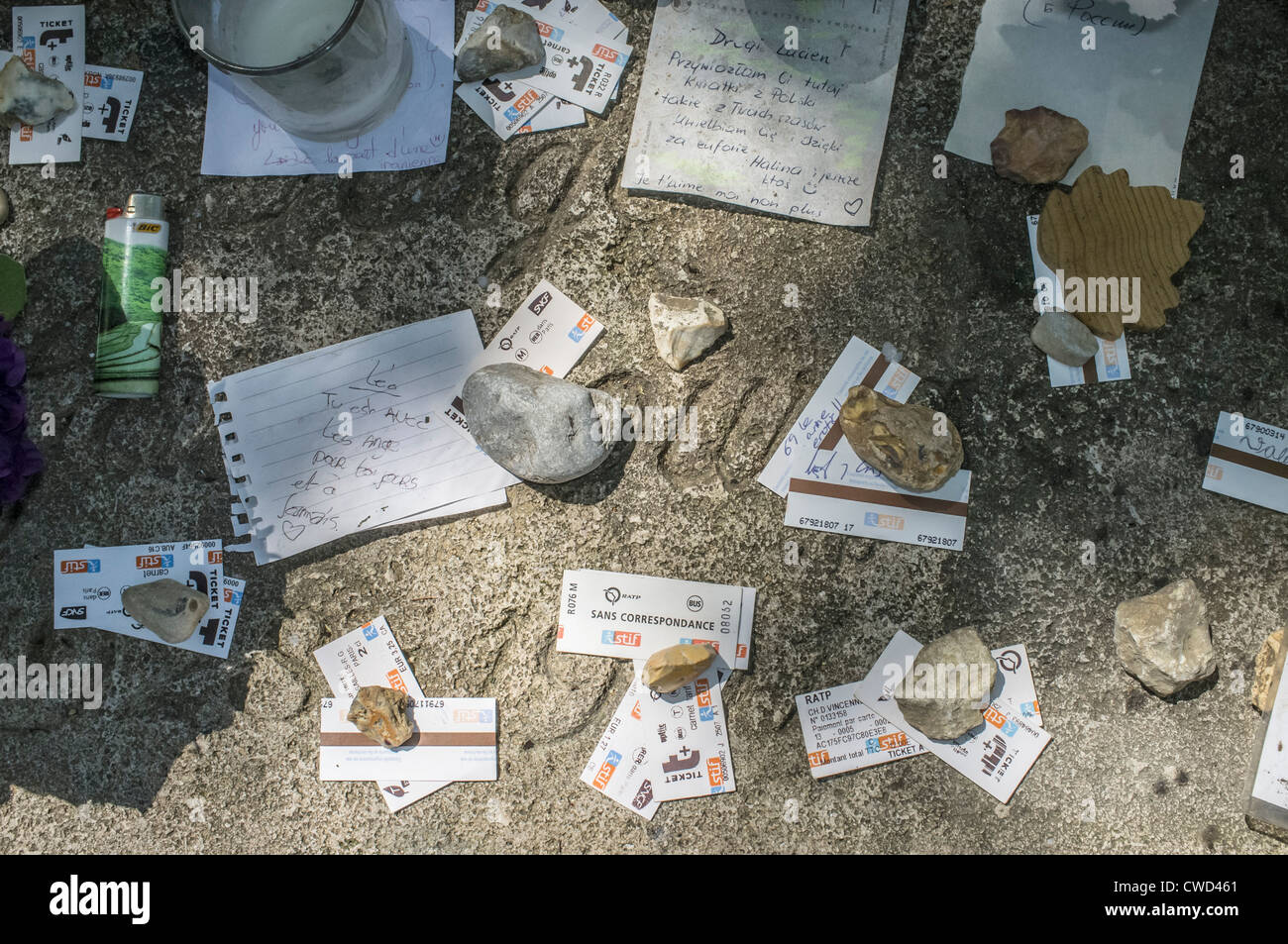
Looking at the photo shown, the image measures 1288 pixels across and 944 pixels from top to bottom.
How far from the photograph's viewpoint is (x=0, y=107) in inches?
50.6

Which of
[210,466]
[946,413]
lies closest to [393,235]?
[210,466]

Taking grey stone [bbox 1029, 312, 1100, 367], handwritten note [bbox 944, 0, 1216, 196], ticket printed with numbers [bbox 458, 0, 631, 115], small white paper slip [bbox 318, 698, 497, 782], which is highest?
handwritten note [bbox 944, 0, 1216, 196]

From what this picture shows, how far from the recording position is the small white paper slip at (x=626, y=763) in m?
1.22

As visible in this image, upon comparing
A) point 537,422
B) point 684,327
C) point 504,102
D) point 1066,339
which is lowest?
point 537,422

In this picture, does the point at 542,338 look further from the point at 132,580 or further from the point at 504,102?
the point at 132,580

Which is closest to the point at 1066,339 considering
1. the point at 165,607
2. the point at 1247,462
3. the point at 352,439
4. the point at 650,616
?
the point at 1247,462

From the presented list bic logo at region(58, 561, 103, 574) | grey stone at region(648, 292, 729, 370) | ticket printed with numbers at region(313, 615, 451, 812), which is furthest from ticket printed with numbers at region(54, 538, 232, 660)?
grey stone at region(648, 292, 729, 370)

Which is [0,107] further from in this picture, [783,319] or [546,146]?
[783,319]

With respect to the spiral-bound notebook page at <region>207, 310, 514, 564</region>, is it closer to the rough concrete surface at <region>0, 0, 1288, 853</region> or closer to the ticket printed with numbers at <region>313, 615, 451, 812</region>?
the rough concrete surface at <region>0, 0, 1288, 853</region>

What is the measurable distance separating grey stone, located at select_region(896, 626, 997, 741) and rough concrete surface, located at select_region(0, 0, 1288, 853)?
0.17ft

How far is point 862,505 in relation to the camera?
1220mm

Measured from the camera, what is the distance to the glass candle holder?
3.65 feet

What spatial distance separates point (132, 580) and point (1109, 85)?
5.57 feet

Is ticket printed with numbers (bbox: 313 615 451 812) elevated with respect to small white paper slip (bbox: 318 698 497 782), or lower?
elevated
